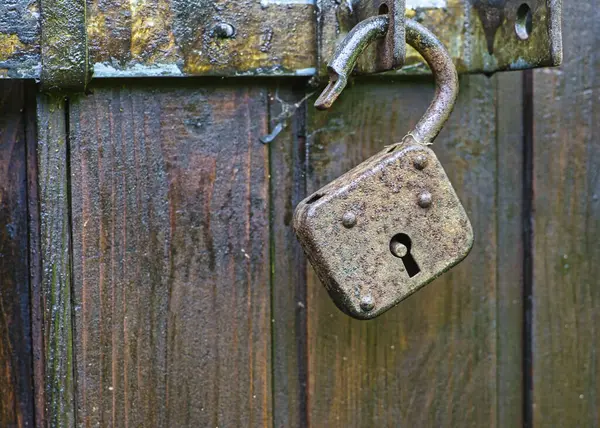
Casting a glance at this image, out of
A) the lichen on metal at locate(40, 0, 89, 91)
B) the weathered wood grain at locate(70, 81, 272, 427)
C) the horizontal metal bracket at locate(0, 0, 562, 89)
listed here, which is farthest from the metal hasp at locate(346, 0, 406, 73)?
the lichen on metal at locate(40, 0, 89, 91)

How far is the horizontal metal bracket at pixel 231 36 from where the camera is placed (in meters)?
0.60

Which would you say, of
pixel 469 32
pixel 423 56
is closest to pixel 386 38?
pixel 423 56

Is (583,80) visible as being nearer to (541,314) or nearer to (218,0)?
(541,314)

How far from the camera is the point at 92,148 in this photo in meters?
0.65

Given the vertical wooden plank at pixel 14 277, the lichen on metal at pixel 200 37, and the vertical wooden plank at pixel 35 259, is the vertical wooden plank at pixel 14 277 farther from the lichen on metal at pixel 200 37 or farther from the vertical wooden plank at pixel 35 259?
the lichen on metal at pixel 200 37

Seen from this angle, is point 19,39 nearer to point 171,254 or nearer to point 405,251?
point 171,254

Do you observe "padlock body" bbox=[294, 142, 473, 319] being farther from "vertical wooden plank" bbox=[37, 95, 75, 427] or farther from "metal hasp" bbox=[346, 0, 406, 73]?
"vertical wooden plank" bbox=[37, 95, 75, 427]

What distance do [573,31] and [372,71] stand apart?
0.26 meters

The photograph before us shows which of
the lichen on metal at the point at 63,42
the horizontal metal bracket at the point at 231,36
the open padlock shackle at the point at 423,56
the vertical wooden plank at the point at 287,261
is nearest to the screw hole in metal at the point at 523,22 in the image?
the horizontal metal bracket at the point at 231,36

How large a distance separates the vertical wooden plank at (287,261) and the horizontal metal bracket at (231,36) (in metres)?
0.06

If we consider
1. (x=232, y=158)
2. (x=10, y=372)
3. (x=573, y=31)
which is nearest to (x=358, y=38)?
(x=232, y=158)

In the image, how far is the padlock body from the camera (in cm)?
57

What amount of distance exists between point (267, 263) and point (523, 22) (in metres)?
0.33

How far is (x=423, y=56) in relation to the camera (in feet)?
1.97
